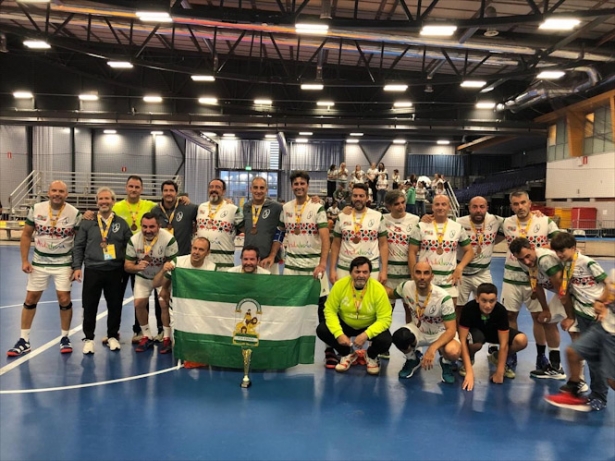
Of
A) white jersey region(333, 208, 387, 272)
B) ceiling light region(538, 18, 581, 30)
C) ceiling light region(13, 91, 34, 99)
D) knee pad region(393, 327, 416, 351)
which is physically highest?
ceiling light region(13, 91, 34, 99)

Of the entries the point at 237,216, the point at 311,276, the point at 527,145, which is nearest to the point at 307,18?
the point at 237,216

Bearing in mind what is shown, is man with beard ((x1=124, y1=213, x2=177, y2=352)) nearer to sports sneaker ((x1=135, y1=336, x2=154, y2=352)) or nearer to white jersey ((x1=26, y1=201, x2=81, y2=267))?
sports sneaker ((x1=135, y1=336, x2=154, y2=352))

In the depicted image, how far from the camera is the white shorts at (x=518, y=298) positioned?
5320mm

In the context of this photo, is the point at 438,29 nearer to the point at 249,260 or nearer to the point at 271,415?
the point at 249,260

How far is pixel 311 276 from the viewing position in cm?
519

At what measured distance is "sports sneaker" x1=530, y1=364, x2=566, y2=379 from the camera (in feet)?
16.6

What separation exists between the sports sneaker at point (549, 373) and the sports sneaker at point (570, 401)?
Result: 598mm

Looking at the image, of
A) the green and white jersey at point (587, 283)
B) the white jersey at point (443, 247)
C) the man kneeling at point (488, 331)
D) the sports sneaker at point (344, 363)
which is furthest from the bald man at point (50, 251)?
the green and white jersey at point (587, 283)

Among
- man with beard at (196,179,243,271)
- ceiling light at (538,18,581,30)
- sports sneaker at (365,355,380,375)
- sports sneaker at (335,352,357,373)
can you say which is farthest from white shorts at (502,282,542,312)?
ceiling light at (538,18,581,30)

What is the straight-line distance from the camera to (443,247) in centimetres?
531

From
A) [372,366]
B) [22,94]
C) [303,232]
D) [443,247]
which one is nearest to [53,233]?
[303,232]

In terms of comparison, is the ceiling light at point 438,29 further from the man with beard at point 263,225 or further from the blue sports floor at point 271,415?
the blue sports floor at point 271,415

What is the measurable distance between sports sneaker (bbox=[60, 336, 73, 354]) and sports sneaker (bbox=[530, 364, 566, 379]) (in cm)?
511

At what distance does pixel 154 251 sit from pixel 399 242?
112 inches
